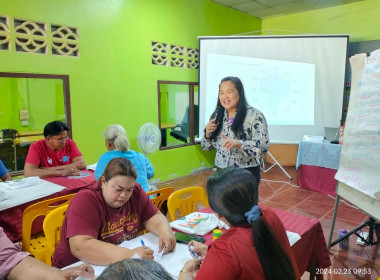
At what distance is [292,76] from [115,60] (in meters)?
2.70

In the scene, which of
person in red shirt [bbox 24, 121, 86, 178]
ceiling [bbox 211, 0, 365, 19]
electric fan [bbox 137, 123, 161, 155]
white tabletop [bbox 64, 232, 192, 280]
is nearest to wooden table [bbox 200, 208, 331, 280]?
white tabletop [bbox 64, 232, 192, 280]

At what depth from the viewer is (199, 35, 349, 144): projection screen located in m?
4.58

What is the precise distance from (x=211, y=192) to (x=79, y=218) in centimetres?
66

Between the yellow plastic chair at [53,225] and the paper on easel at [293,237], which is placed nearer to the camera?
the paper on easel at [293,237]

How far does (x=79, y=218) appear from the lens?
52.3 inches

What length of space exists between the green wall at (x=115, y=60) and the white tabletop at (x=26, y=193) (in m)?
1.48

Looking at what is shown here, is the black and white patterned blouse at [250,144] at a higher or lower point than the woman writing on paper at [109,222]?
higher

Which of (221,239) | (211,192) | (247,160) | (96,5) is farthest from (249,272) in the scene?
(96,5)

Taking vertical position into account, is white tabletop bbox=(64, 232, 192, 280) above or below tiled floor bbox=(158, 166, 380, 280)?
above

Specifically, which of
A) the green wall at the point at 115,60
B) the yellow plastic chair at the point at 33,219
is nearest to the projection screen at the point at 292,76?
the green wall at the point at 115,60

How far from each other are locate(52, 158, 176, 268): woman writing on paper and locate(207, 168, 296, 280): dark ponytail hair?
466mm

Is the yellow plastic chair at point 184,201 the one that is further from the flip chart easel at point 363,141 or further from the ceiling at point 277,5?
the ceiling at point 277,5

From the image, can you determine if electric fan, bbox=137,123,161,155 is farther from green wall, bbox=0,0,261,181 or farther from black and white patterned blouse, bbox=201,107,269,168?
black and white patterned blouse, bbox=201,107,269,168

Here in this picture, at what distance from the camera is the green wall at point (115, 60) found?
3396 mm
